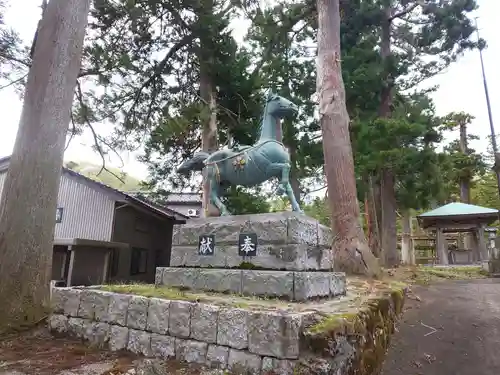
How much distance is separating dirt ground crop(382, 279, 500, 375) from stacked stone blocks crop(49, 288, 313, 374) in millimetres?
1963

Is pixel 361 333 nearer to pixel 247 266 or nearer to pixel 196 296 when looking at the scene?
pixel 247 266

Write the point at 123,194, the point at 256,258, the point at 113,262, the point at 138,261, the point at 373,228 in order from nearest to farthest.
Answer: the point at 256,258 < the point at 123,194 < the point at 373,228 < the point at 113,262 < the point at 138,261

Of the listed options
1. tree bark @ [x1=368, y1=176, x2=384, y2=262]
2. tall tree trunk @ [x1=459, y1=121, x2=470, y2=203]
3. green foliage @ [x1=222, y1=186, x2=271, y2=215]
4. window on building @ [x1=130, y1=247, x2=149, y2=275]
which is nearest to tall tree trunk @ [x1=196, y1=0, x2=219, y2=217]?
green foliage @ [x1=222, y1=186, x2=271, y2=215]

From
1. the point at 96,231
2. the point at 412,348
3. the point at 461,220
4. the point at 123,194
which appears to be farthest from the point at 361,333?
the point at 461,220

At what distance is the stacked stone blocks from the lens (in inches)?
102

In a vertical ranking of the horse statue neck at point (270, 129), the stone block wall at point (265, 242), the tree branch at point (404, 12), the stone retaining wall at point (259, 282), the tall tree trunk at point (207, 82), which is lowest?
the stone retaining wall at point (259, 282)

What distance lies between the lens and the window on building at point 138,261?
45.4 feet

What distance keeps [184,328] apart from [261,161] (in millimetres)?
2207

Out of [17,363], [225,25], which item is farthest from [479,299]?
[225,25]

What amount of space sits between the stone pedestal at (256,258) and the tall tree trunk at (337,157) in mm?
2572

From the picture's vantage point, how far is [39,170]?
4969 mm

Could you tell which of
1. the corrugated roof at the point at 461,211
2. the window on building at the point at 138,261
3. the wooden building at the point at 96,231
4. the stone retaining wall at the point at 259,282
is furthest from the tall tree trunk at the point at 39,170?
the corrugated roof at the point at 461,211

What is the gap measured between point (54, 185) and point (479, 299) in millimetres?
7715

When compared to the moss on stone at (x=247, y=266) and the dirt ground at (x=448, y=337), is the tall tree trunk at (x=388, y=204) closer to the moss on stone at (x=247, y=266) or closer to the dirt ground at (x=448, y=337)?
the dirt ground at (x=448, y=337)
